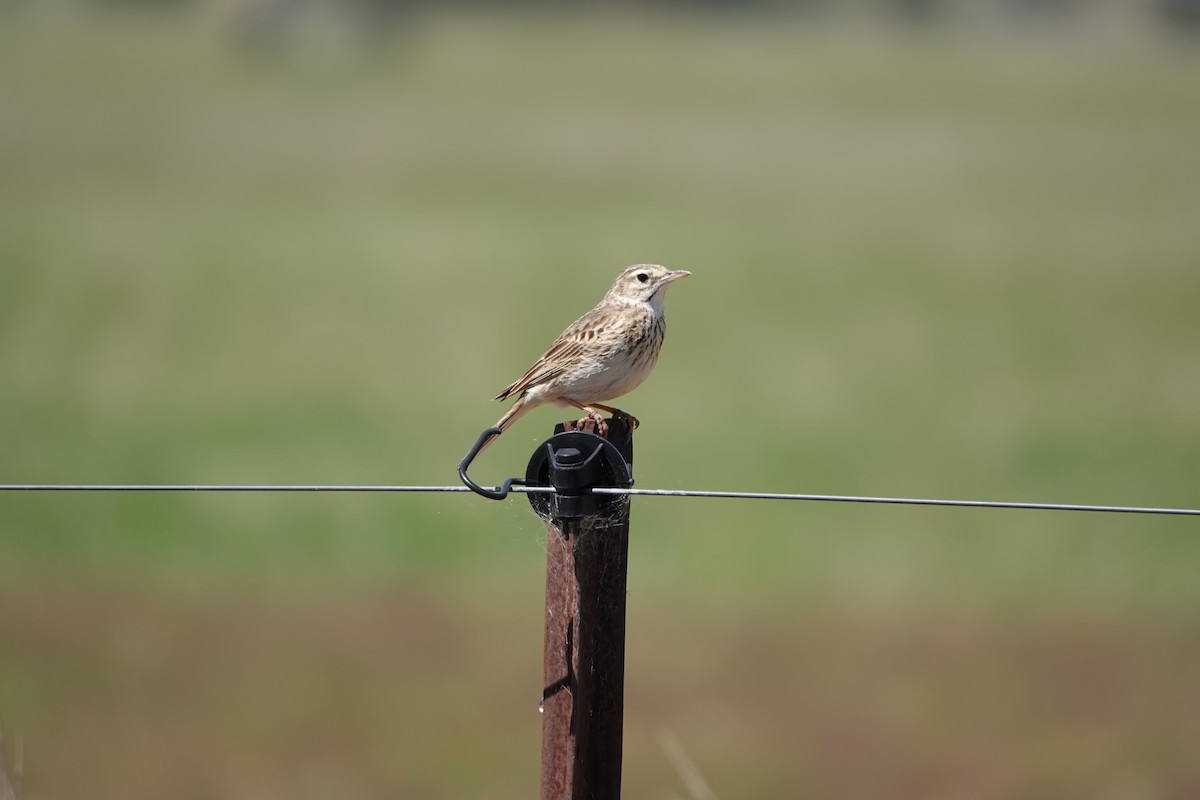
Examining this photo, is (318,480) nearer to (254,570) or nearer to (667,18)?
(254,570)

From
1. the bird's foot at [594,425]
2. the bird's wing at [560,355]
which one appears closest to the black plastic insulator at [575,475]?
the bird's foot at [594,425]

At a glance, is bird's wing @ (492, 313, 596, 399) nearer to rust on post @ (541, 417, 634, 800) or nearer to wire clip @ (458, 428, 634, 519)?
wire clip @ (458, 428, 634, 519)

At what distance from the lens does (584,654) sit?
4.45 metres

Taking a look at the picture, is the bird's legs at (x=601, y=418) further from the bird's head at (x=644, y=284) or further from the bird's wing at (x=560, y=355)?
the bird's head at (x=644, y=284)

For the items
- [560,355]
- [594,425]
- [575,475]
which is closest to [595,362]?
[560,355]

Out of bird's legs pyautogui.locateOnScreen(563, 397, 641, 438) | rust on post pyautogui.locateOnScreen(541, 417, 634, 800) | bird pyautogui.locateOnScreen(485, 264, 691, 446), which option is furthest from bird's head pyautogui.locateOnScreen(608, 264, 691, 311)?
rust on post pyautogui.locateOnScreen(541, 417, 634, 800)

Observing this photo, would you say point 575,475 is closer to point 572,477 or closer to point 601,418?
point 572,477

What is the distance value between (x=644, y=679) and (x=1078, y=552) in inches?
302

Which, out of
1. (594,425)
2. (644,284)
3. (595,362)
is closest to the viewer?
(594,425)

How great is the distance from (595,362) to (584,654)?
2.54m

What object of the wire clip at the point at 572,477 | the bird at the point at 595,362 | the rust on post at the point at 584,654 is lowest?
the rust on post at the point at 584,654

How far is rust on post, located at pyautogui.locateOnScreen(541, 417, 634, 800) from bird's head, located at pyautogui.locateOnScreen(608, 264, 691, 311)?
3.05 metres

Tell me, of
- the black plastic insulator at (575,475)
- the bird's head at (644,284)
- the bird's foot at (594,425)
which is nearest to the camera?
the black plastic insulator at (575,475)

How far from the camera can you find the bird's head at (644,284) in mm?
7449
